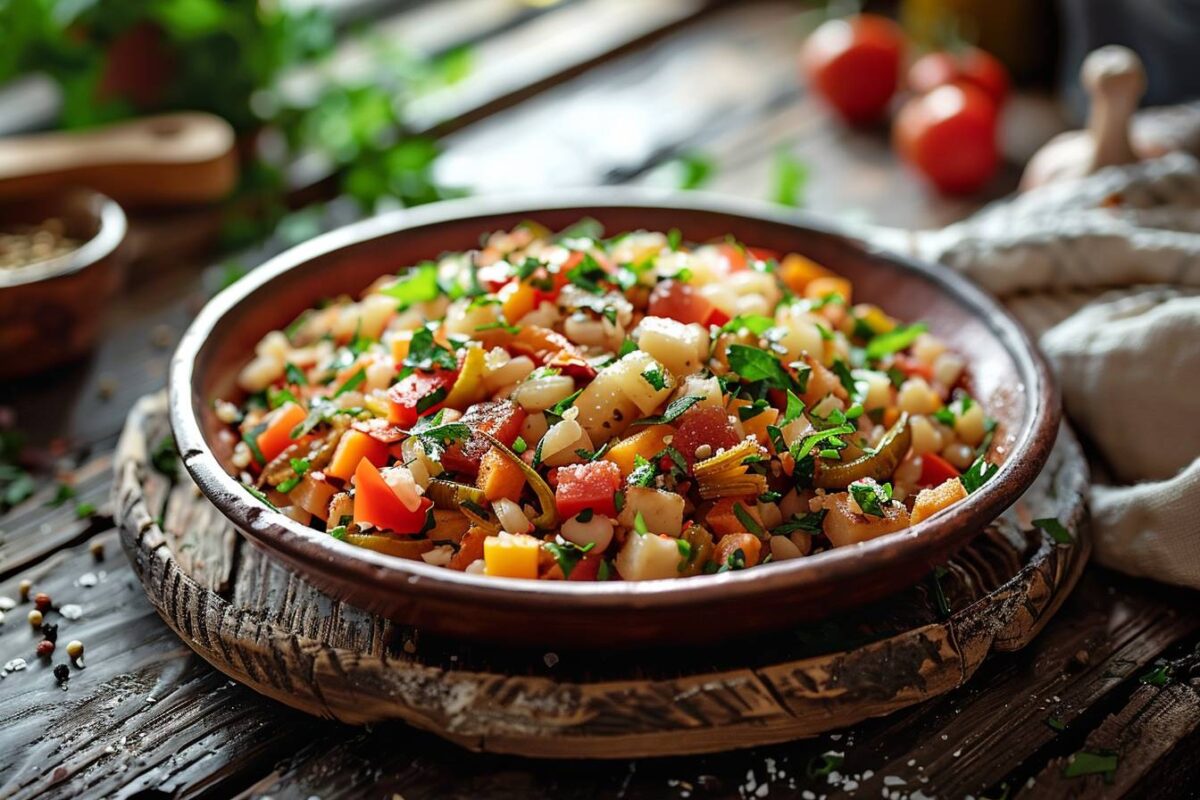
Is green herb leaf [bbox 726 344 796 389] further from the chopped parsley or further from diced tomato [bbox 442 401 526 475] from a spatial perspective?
diced tomato [bbox 442 401 526 475]

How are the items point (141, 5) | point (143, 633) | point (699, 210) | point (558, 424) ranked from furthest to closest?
point (141, 5) < point (699, 210) < point (143, 633) < point (558, 424)

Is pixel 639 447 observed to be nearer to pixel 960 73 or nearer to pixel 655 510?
pixel 655 510

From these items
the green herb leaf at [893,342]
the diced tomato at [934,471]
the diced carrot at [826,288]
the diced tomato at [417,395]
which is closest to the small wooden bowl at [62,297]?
the diced tomato at [417,395]

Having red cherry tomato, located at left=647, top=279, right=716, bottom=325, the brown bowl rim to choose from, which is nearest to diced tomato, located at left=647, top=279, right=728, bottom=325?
red cherry tomato, located at left=647, top=279, right=716, bottom=325

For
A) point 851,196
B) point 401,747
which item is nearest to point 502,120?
point 851,196

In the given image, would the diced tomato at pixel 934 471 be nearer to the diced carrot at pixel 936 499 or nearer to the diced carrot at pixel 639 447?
the diced carrot at pixel 936 499

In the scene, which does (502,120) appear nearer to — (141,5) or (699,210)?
(141,5)
